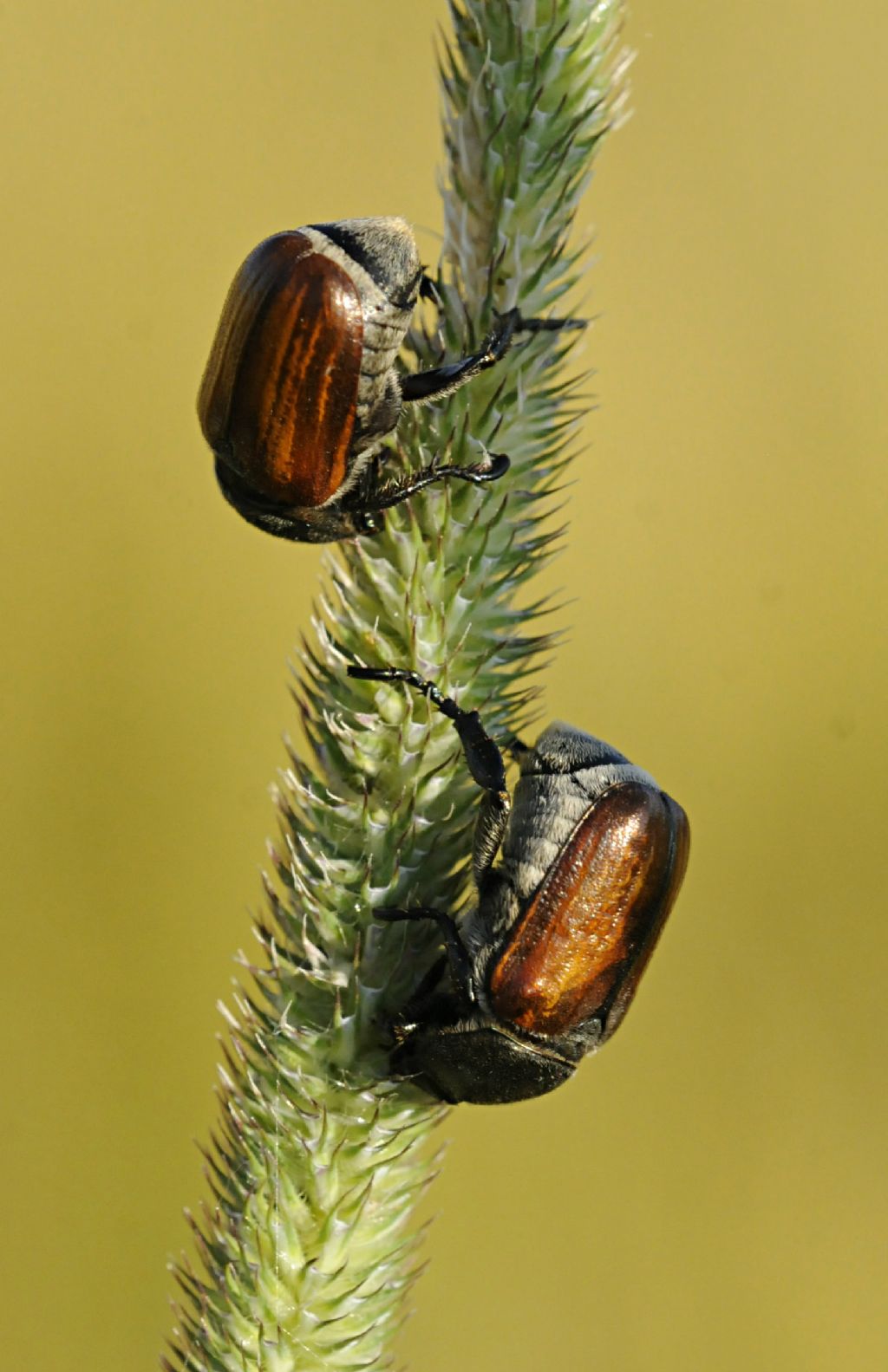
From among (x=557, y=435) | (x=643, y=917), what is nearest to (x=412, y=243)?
(x=557, y=435)

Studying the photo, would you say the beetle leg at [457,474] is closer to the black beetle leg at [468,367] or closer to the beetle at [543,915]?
the black beetle leg at [468,367]

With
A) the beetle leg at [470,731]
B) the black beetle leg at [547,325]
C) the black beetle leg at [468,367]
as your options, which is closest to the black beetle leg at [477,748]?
the beetle leg at [470,731]

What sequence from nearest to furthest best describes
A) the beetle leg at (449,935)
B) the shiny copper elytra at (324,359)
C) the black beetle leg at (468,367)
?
the beetle leg at (449,935) < the black beetle leg at (468,367) < the shiny copper elytra at (324,359)

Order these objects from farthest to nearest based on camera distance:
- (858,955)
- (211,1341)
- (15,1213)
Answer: (858,955) → (15,1213) → (211,1341)

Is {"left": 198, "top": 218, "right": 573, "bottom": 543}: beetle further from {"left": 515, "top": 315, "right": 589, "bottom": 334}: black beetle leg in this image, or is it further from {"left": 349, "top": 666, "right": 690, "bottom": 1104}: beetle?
{"left": 349, "top": 666, "right": 690, "bottom": 1104}: beetle

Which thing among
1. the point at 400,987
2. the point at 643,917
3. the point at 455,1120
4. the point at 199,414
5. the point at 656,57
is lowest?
the point at 455,1120

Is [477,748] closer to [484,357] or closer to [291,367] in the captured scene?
[484,357]

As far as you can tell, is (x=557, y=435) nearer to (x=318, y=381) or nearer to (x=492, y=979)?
(x=318, y=381)
